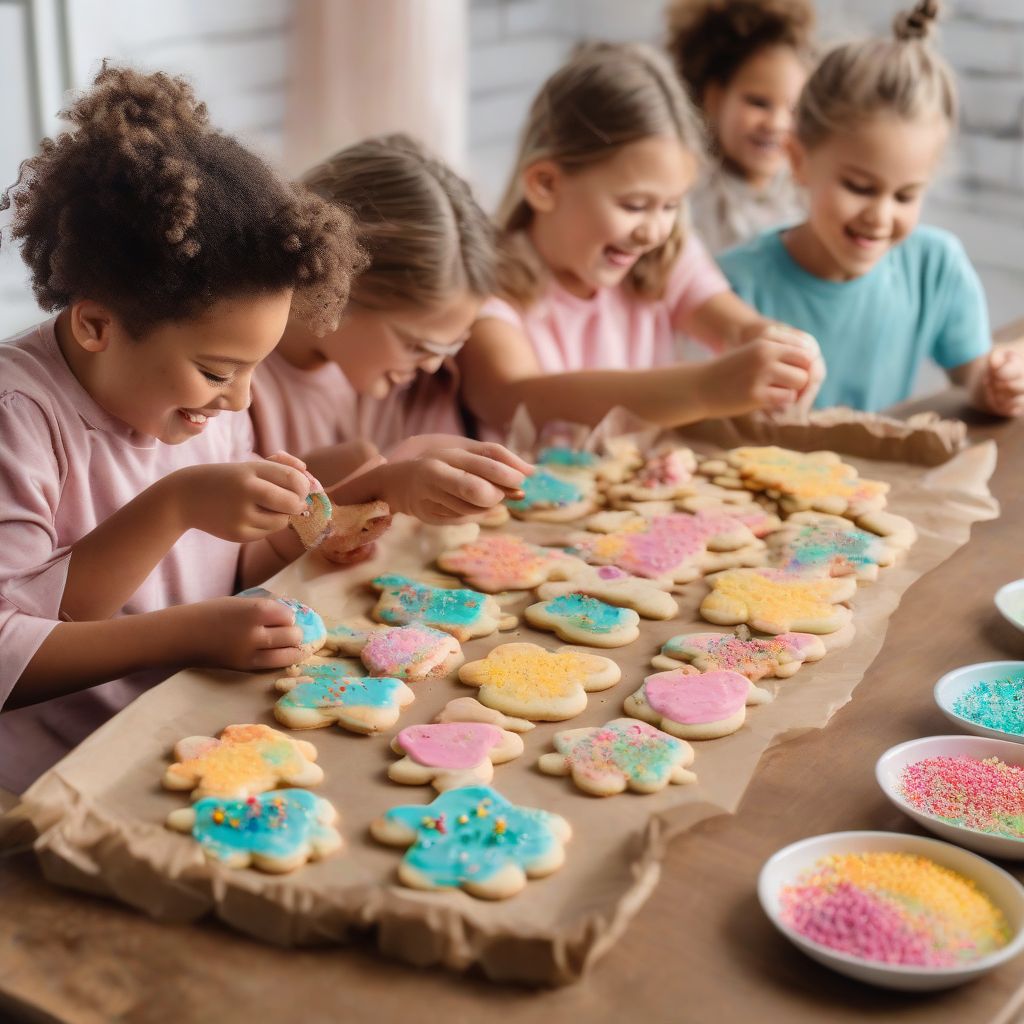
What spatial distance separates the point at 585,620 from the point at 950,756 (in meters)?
0.36

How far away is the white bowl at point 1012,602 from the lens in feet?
3.94

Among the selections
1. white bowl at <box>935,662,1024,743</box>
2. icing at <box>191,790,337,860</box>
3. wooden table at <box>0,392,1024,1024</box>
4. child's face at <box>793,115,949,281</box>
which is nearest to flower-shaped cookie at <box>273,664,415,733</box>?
icing at <box>191,790,337,860</box>

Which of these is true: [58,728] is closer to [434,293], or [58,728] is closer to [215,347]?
[215,347]

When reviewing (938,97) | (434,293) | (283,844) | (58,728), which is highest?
(938,97)

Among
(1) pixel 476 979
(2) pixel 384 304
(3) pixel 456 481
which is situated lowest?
(1) pixel 476 979

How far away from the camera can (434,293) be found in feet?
4.94

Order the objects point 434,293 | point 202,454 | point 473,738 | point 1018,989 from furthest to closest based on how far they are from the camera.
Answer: point 434,293
point 202,454
point 473,738
point 1018,989

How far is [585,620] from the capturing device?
3.91 feet

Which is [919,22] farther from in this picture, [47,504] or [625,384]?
[47,504]

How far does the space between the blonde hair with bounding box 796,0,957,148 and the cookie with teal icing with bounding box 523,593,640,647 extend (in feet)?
3.68

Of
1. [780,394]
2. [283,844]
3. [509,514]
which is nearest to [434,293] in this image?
[509,514]

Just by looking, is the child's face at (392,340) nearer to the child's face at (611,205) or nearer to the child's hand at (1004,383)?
the child's face at (611,205)

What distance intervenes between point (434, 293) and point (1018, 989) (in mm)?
1013

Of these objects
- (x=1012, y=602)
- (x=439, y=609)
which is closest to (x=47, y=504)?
(x=439, y=609)
